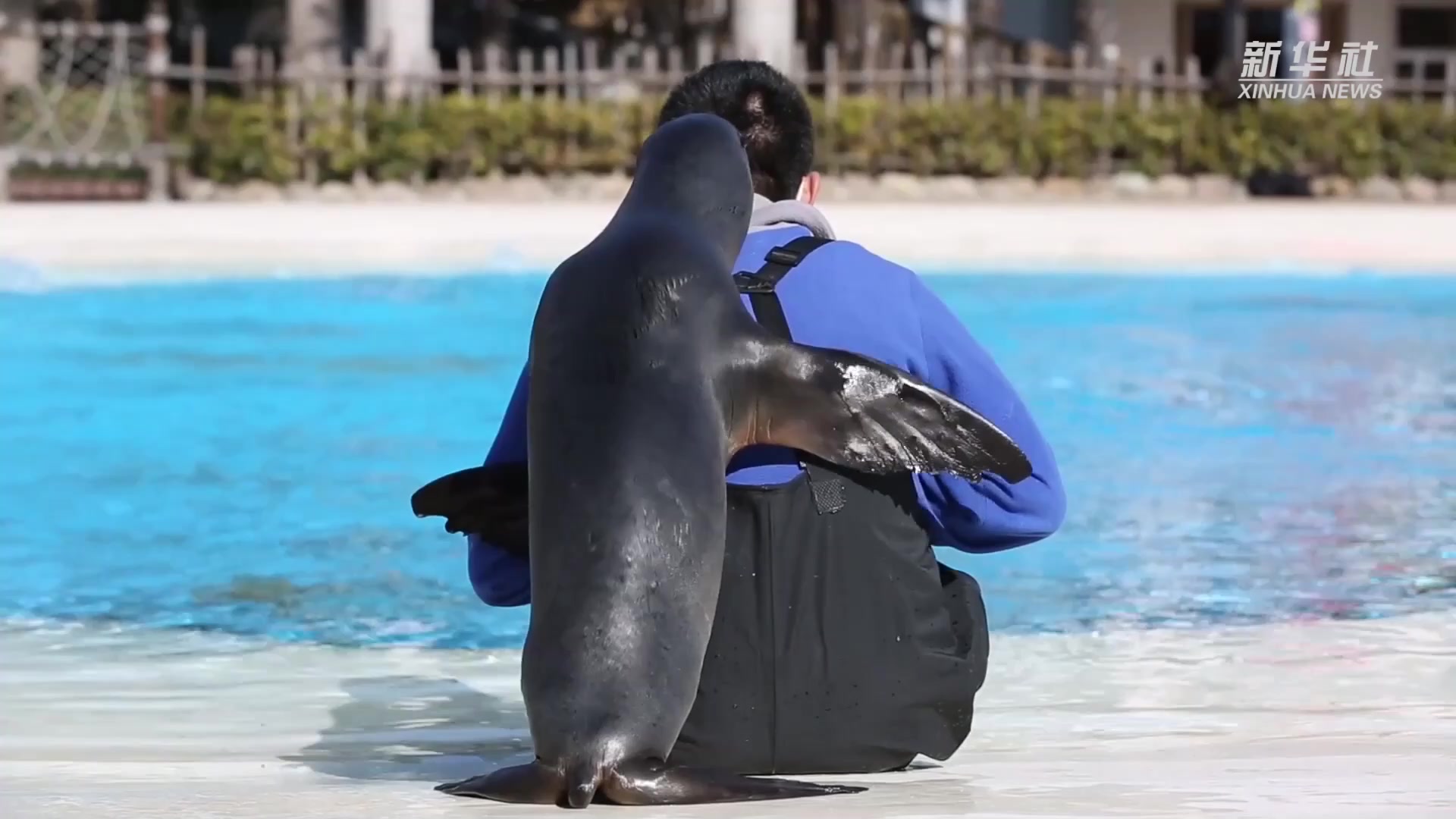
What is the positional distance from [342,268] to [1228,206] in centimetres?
753

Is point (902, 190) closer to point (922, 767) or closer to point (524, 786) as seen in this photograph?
point (922, 767)

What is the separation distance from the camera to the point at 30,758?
3.63 meters

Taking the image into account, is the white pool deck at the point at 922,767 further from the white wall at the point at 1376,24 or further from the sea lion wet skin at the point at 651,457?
the white wall at the point at 1376,24

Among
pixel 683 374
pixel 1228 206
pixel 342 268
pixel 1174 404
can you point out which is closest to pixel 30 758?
pixel 683 374

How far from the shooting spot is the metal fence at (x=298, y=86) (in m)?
18.5

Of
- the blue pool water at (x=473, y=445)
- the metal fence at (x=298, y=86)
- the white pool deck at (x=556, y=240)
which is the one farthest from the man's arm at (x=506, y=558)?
the metal fence at (x=298, y=86)

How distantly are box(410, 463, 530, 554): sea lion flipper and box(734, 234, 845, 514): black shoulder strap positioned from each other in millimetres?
400

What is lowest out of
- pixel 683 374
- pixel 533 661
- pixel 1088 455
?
pixel 1088 455

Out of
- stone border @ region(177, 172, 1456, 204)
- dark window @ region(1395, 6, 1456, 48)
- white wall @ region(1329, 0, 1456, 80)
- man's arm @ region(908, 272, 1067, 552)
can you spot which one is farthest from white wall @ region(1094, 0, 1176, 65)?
man's arm @ region(908, 272, 1067, 552)

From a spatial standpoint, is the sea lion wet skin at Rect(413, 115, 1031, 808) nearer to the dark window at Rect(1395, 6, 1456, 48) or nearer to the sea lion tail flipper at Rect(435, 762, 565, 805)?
the sea lion tail flipper at Rect(435, 762, 565, 805)

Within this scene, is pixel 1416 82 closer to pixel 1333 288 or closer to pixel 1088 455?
pixel 1333 288

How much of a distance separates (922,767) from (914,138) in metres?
16.5

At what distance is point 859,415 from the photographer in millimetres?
2734

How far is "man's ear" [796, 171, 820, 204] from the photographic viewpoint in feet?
10.4
